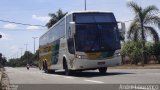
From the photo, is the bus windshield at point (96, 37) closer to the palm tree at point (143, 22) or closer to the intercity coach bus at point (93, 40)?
the intercity coach bus at point (93, 40)

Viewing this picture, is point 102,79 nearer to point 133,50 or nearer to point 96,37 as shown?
point 96,37

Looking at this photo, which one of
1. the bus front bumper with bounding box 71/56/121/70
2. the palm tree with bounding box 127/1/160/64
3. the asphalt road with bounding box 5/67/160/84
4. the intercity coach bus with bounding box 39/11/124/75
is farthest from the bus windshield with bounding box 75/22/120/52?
the palm tree with bounding box 127/1/160/64

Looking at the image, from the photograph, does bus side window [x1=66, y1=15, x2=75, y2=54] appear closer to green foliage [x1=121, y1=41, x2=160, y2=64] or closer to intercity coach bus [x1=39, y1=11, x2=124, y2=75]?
intercity coach bus [x1=39, y1=11, x2=124, y2=75]

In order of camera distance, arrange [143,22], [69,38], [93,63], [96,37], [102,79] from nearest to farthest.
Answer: [102,79] → [93,63] → [96,37] → [69,38] → [143,22]

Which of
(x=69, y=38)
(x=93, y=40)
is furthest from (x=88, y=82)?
(x=69, y=38)

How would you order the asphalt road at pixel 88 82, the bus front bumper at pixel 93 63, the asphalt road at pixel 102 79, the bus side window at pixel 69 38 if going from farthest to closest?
the bus side window at pixel 69 38, the bus front bumper at pixel 93 63, the asphalt road at pixel 102 79, the asphalt road at pixel 88 82

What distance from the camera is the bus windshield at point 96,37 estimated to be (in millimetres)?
23875

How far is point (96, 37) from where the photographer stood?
78.9 ft

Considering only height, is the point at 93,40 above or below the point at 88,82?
above

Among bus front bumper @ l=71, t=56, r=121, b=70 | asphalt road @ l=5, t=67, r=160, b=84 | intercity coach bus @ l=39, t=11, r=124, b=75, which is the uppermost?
intercity coach bus @ l=39, t=11, r=124, b=75

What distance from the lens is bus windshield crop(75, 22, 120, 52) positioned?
23875mm

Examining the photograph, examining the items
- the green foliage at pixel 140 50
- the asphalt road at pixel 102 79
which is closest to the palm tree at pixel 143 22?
the green foliage at pixel 140 50

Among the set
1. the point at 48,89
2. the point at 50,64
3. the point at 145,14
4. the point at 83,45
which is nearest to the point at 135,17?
the point at 145,14

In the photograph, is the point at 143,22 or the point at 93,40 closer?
the point at 93,40
